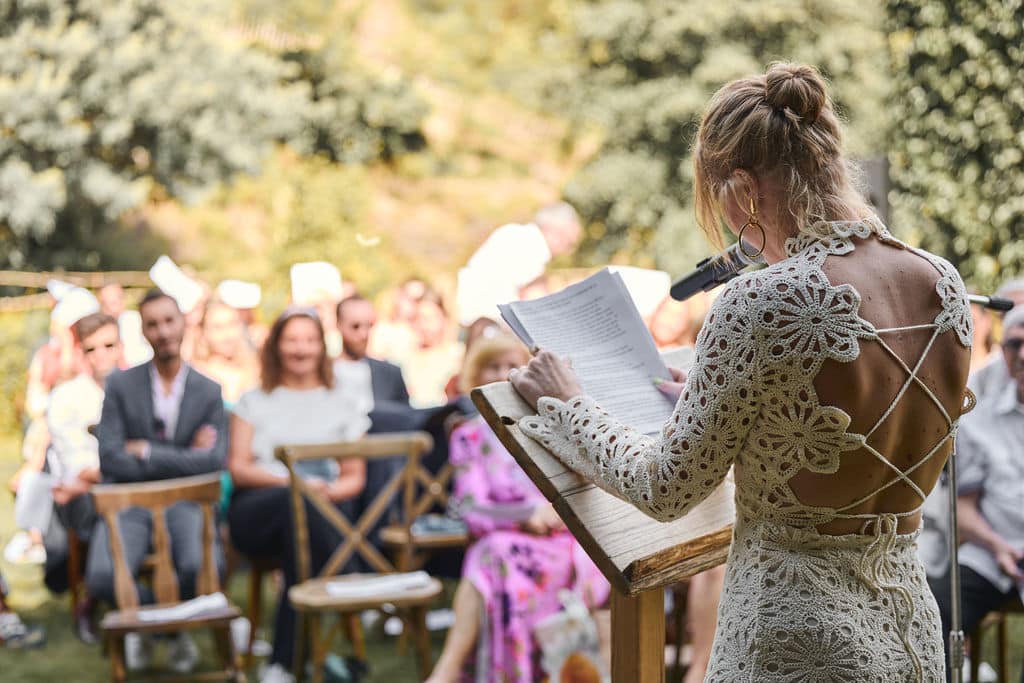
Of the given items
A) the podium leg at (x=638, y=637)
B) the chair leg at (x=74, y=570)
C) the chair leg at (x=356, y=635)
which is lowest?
the chair leg at (x=356, y=635)

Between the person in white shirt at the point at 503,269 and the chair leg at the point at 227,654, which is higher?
the person in white shirt at the point at 503,269

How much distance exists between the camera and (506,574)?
435 cm

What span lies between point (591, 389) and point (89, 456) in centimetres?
464

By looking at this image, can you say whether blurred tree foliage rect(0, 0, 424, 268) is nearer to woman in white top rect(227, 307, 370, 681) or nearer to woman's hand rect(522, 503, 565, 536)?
woman in white top rect(227, 307, 370, 681)

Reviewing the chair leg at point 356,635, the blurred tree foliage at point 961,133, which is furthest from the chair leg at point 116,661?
the blurred tree foliage at point 961,133

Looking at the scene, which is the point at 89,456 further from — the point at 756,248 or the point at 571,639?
the point at 756,248

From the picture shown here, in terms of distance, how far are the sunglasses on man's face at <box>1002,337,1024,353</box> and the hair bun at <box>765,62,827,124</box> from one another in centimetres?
299

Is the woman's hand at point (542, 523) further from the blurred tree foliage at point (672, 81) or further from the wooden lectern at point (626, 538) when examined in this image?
the blurred tree foliage at point (672, 81)

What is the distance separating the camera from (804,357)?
174 cm

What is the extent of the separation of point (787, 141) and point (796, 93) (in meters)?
0.07

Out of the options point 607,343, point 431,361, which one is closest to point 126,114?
point 431,361

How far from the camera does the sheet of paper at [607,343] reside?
6.89ft

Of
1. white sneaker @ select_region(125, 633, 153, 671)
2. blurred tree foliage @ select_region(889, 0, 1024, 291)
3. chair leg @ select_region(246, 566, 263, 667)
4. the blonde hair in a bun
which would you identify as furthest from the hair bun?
blurred tree foliage @ select_region(889, 0, 1024, 291)

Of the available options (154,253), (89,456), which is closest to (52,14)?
(154,253)
